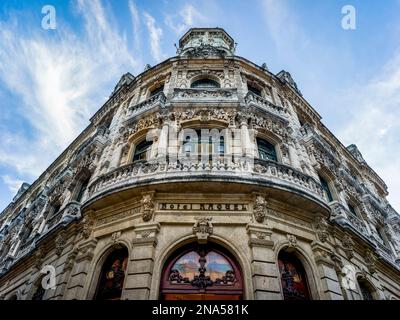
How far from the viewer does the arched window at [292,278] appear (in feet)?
28.2

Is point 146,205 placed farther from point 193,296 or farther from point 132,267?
point 193,296

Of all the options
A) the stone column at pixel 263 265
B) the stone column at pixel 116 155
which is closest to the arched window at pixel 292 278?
the stone column at pixel 263 265

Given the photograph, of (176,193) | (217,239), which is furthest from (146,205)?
(217,239)

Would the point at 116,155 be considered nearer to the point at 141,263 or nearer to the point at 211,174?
the point at 211,174

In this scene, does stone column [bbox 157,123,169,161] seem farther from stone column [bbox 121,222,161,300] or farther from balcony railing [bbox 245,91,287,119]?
balcony railing [bbox 245,91,287,119]

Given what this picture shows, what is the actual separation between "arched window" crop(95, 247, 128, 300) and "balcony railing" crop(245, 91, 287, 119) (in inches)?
346

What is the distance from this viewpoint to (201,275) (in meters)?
8.34

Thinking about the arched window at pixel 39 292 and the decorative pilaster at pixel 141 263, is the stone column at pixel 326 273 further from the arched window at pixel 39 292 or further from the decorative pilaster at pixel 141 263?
the arched window at pixel 39 292

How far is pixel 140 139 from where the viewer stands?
45.3ft

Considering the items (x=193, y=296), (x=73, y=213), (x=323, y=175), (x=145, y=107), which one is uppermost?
(x=145, y=107)

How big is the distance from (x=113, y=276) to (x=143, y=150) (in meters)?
5.88

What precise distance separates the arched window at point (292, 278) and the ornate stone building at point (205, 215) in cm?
4
